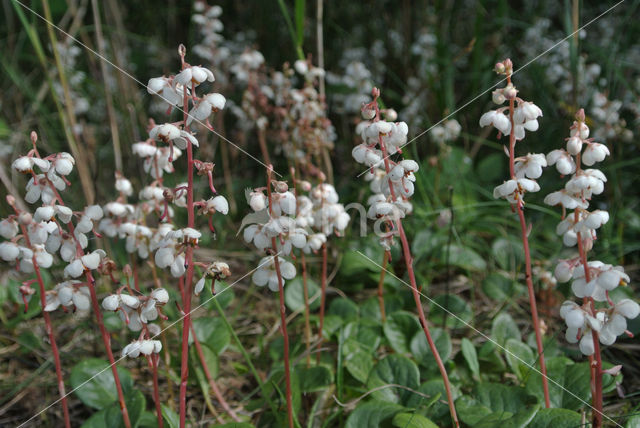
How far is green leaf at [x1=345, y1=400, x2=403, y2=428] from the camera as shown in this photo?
1.42 meters

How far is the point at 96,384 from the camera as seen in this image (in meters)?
1.69

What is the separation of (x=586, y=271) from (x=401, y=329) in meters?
0.77

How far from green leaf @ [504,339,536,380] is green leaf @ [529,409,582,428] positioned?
1.03ft

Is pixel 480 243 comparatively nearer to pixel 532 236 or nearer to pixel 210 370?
pixel 532 236

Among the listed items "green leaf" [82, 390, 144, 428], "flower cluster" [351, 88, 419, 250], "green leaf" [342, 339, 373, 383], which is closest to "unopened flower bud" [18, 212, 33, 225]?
"green leaf" [82, 390, 144, 428]

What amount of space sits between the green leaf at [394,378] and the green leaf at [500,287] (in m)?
0.60

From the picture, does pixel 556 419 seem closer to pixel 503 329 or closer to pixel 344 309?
pixel 503 329

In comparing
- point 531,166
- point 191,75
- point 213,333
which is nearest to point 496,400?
point 531,166

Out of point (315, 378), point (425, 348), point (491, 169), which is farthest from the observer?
point (491, 169)

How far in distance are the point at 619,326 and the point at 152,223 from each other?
2086 mm

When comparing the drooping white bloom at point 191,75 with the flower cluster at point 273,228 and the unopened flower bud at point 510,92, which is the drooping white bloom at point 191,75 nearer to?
the flower cluster at point 273,228

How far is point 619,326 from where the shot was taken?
3.83 feet

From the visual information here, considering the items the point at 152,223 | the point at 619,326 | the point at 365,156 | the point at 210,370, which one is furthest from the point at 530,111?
the point at 152,223

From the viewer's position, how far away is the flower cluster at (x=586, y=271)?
3.78 ft
